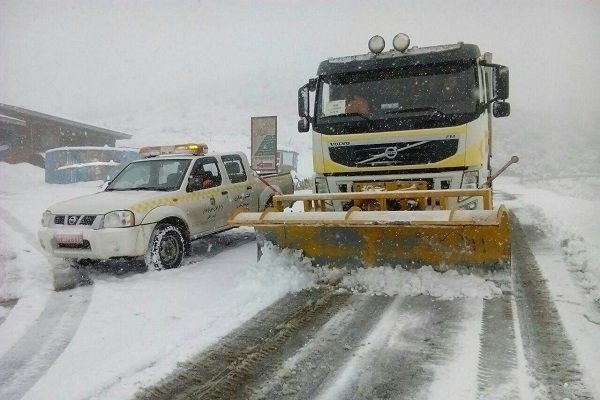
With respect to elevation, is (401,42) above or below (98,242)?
above

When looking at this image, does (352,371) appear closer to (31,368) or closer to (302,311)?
(302,311)

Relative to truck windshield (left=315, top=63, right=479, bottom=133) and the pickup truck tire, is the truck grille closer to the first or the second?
truck windshield (left=315, top=63, right=479, bottom=133)

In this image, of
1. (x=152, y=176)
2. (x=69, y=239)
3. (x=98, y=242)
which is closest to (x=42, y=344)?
(x=98, y=242)

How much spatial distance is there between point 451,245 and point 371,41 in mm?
3205

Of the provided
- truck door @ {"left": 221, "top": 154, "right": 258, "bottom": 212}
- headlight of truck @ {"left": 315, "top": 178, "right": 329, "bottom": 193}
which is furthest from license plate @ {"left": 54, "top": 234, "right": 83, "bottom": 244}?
headlight of truck @ {"left": 315, "top": 178, "right": 329, "bottom": 193}

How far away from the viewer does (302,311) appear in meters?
4.38

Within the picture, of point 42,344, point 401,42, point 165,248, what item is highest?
point 401,42

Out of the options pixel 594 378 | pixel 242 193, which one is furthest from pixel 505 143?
pixel 594 378

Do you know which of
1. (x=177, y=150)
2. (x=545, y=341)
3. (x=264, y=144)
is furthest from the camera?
(x=264, y=144)

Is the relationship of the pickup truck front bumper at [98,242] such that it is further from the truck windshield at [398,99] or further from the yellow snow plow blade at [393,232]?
the truck windshield at [398,99]

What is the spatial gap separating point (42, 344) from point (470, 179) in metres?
4.87

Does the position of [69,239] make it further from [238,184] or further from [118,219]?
[238,184]

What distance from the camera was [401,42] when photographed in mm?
6176

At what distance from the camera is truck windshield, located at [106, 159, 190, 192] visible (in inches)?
273
